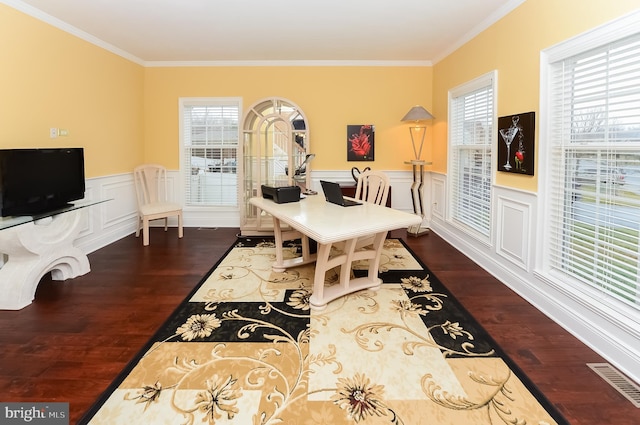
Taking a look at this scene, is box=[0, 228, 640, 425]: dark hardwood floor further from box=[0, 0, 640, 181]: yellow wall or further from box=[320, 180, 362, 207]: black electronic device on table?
box=[320, 180, 362, 207]: black electronic device on table

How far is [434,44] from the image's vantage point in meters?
4.88

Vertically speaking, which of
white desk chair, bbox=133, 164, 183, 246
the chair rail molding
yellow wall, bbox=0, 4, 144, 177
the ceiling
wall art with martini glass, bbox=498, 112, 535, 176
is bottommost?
the chair rail molding

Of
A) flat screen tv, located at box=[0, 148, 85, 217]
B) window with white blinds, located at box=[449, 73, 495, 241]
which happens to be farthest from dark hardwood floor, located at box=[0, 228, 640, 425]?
flat screen tv, located at box=[0, 148, 85, 217]

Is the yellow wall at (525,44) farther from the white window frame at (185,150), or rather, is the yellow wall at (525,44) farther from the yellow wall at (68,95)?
the yellow wall at (68,95)

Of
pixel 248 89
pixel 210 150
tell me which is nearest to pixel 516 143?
pixel 248 89

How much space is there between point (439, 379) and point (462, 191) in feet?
10.9

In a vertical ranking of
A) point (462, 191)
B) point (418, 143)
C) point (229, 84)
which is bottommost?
point (462, 191)

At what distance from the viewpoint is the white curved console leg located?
2.96m

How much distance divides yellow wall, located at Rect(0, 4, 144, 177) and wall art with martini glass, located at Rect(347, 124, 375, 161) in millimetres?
3260

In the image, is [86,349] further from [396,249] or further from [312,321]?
[396,249]

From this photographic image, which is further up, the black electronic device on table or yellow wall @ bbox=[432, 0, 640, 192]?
yellow wall @ bbox=[432, 0, 640, 192]

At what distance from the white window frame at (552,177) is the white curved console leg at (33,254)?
4110 mm

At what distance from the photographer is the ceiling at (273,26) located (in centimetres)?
354

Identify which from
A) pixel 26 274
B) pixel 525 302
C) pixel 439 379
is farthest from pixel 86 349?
pixel 525 302
